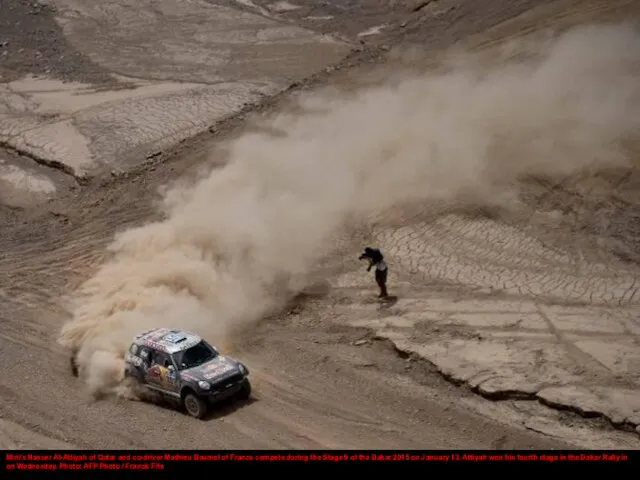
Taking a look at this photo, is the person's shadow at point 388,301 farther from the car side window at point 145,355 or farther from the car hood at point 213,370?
the car side window at point 145,355

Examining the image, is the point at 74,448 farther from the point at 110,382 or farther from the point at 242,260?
the point at 242,260

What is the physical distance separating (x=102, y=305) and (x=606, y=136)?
1423cm

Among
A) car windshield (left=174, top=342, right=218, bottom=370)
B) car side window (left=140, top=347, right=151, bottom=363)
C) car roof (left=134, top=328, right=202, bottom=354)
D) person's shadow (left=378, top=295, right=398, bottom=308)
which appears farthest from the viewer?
person's shadow (left=378, top=295, right=398, bottom=308)

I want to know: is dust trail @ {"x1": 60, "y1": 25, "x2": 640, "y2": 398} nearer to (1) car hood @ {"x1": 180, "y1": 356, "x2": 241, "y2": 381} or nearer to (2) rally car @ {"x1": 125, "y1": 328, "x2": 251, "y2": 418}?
(2) rally car @ {"x1": 125, "y1": 328, "x2": 251, "y2": 418}

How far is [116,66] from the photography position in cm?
3619

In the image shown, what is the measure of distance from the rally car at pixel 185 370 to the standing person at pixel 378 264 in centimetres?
443

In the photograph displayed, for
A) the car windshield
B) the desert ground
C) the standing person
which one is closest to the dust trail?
the desert ground

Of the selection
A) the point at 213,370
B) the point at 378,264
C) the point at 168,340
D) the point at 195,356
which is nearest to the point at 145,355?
the point at 168,340

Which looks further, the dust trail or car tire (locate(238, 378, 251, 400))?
the dust trail

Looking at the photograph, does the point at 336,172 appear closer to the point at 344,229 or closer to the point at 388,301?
the point at 344,229

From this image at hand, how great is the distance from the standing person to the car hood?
4.55m

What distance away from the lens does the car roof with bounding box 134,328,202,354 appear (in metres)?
17.4
